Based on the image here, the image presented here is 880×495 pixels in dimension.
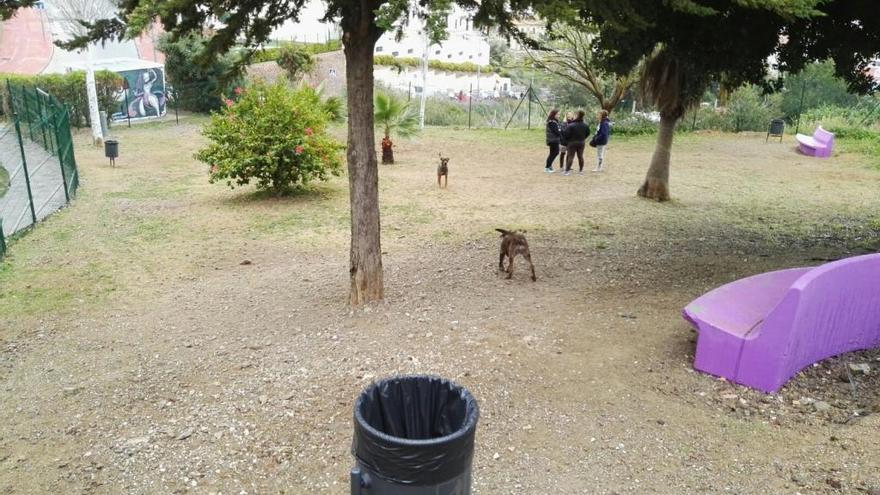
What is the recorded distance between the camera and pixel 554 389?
16.4ft

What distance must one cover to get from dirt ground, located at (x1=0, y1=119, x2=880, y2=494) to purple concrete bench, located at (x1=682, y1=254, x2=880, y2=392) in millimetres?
161

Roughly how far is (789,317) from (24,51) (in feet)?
131

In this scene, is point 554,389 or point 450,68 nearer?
point 554,389

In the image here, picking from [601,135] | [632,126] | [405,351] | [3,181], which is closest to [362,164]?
[405,351]

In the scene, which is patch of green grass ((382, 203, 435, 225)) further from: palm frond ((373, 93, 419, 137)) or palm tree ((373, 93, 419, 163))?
palm frond ((373, 93, 419, 137))

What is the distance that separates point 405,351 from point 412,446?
3152mm

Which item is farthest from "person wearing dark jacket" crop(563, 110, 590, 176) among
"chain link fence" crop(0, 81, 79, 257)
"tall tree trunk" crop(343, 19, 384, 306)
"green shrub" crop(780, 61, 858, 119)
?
"green shrub" crop(780, 61, 858, 119)

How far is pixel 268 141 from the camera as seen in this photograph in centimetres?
1259

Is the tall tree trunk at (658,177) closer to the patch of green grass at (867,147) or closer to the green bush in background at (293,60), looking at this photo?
the patch of green grass at (867,147)

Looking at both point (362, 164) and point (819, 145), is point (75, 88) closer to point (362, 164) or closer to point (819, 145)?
point (362, 164)

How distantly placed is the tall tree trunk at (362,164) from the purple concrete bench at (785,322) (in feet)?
10.4

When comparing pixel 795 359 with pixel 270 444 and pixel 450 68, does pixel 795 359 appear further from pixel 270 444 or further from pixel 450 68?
pixel 450 68

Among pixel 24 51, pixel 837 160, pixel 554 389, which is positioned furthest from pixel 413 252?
pixel 24 51

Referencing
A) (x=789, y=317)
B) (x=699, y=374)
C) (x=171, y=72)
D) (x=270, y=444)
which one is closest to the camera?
(x=270, y=444)
